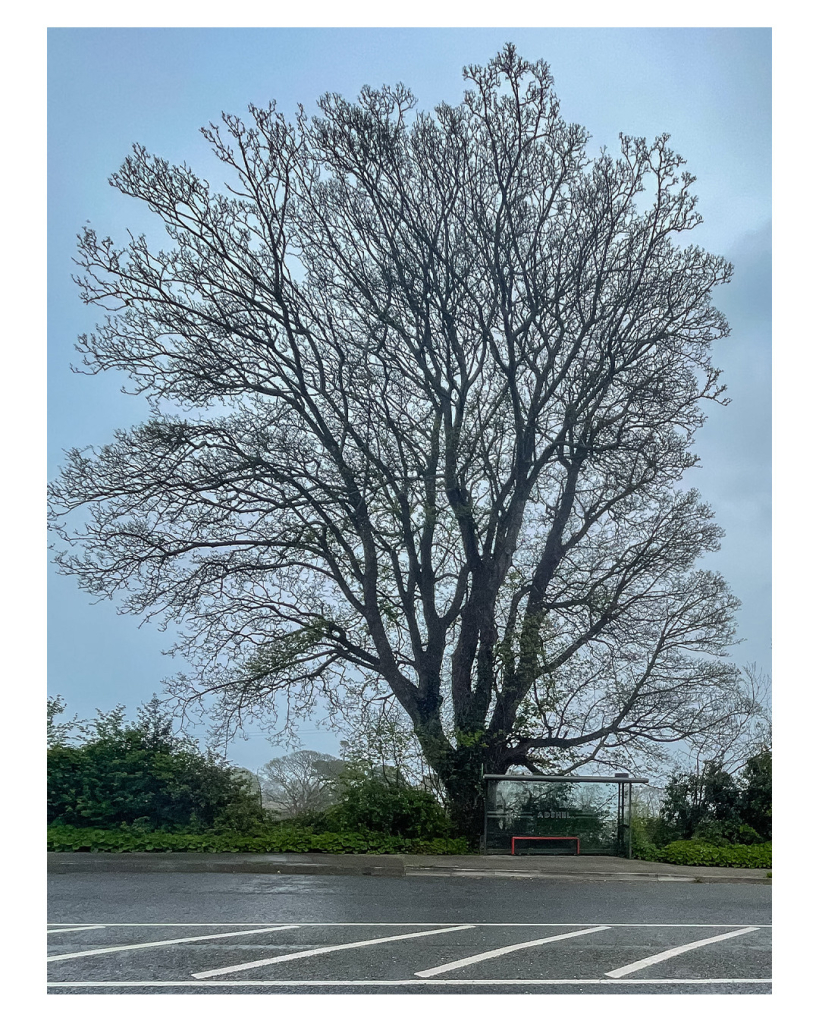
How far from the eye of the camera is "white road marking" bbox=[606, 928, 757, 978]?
21.9 ft

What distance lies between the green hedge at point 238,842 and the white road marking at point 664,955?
21.1 ft

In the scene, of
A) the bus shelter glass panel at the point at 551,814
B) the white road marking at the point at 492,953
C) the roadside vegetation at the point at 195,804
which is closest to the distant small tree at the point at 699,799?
the bus shelter glass panel at the point at 551,814

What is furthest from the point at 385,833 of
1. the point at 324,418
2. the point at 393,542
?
the point at 324,418

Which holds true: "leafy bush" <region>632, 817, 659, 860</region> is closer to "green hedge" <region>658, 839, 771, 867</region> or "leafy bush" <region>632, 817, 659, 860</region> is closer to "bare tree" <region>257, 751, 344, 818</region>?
"green hedge" <region>658, 839, 771, 867</region>

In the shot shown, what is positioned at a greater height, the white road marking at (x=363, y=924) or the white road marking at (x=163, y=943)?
the white road marking at (x=163, y=943)

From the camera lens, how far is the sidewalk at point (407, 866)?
12523 mm

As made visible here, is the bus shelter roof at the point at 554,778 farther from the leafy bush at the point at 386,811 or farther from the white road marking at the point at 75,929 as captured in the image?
the white road marking at the point at 75,929

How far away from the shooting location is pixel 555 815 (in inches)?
584

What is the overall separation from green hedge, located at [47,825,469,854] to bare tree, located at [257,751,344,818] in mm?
720

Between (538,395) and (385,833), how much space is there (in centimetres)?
852

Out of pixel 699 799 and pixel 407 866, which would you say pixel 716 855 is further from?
pixel 407 866

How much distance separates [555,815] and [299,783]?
4.28 m

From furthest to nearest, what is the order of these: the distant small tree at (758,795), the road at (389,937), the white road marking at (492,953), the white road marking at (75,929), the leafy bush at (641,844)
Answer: the distant small tree at (758,795), the leafy bush at (641,844), the white road marking at (75,929), the white road marking at (492,953), the road at (389,937)

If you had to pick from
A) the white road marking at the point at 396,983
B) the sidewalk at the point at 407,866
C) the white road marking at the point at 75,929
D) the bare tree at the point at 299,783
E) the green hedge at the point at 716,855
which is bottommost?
the green hedge at the point at 716,855
